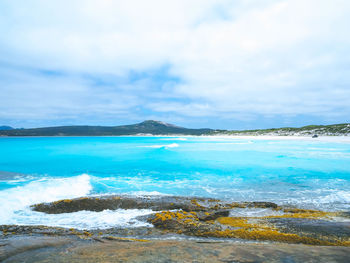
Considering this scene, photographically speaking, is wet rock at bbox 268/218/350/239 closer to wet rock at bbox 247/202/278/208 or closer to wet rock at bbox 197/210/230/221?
wet rock at bbox 197/210/230/221

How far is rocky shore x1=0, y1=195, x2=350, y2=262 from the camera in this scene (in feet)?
11.9

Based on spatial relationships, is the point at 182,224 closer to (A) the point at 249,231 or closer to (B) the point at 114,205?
(A) the point at 249,231

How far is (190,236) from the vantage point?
245 inches

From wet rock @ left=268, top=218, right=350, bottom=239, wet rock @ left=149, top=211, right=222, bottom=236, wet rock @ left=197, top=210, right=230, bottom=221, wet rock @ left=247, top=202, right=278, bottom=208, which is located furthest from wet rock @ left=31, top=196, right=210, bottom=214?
wet rock @ left=268, top=218, right=350, bottom=239

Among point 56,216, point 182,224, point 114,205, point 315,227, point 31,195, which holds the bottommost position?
point 31,195

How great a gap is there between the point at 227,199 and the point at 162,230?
562 centimetres

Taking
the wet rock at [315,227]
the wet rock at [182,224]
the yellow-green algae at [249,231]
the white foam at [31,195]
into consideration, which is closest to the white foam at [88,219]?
the wet rock at [182,224]

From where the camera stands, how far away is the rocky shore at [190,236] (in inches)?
143

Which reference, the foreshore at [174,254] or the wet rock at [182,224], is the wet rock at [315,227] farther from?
the foreshore at [174,254]

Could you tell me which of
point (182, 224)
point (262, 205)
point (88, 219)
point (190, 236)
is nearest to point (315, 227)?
point (262, 205)

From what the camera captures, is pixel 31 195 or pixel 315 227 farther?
pixel 31 195

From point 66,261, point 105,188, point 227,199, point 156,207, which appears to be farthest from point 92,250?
point 105,188

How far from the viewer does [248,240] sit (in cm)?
584

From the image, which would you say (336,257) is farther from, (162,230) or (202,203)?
(202,203)
